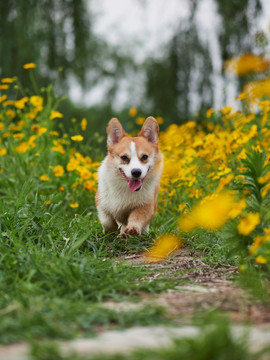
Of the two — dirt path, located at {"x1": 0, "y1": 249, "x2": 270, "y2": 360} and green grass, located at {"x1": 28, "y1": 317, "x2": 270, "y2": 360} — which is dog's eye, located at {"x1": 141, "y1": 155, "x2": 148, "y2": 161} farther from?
green grass, located at {"x1": 28, "y1": 317, "x2": 270, "y2": 360}

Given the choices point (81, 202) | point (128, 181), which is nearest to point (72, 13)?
point (81, 202)

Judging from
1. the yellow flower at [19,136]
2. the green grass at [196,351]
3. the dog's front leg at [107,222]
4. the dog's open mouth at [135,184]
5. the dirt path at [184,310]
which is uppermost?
the yellow flower at [19,136]

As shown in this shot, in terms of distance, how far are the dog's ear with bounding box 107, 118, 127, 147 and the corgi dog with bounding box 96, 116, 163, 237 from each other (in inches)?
3.4

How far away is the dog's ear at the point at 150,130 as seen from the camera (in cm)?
385

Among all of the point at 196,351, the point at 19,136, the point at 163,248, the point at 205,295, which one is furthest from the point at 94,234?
the point at 196,351

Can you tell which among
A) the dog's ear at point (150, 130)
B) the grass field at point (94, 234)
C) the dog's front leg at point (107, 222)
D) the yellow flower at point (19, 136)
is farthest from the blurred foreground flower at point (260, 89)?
the yellow flower at point (19, 136)

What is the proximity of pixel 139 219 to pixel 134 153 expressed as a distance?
50cm

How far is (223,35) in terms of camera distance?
6.28 m

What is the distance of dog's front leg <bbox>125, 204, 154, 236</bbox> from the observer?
320 cm

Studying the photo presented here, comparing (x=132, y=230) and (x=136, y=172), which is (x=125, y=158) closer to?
(x=136, y=172)

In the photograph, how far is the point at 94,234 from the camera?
10.8ft

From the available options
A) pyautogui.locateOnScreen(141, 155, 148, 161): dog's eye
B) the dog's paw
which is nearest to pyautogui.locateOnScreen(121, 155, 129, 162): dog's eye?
pyautogui.locateOnScreen(141, 155, 148, 161): dog's eye

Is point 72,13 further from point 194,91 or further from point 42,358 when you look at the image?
point 42,358

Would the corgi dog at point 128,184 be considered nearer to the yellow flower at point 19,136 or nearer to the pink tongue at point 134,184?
the pink tongue at point 134,184
